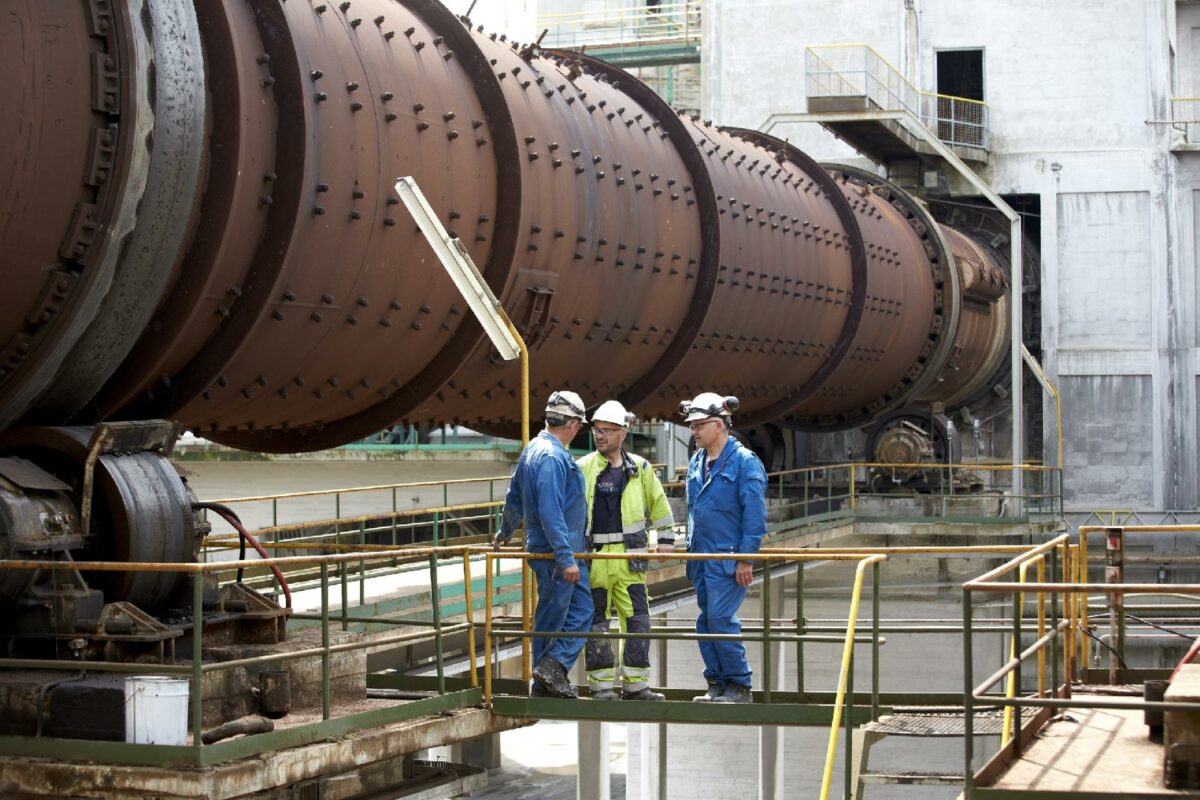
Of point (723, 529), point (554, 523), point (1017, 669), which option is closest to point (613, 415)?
point (554, 523)

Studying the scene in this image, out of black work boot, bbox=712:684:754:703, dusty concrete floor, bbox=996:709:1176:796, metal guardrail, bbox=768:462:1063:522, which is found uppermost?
metal guardrail, bbox=768:462:1063:522

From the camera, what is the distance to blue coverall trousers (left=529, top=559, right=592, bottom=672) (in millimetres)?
8547

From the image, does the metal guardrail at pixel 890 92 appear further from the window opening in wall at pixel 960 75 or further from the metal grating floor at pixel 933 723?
the metal grating floor at pixel 933 723

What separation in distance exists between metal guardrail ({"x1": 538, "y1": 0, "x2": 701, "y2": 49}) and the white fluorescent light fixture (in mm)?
29390

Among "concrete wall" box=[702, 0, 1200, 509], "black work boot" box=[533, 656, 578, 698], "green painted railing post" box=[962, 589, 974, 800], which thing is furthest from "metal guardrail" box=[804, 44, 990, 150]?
"green painted railing post" box=[962, 589, 974, 800]

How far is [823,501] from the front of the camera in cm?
2314

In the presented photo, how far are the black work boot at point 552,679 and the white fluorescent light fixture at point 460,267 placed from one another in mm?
1502

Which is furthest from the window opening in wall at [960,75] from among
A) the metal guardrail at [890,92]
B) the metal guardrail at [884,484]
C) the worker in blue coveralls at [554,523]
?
the worker in blue coveralls at [554,523]

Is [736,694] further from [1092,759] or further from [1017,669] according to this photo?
[1092,759]

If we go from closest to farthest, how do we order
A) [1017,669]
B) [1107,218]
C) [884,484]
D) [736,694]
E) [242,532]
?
[1017,669]
[242,532]
[736,694]
[884,484]
[1107,218]

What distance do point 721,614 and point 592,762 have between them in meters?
9.30

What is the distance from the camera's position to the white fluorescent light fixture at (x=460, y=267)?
8328 mm

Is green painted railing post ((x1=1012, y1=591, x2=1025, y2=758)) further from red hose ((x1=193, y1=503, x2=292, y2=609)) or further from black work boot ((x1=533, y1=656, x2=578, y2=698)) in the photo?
red hose ((x1=193, y1=503, x2=292, y2=609))

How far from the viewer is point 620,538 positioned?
8977 mm
